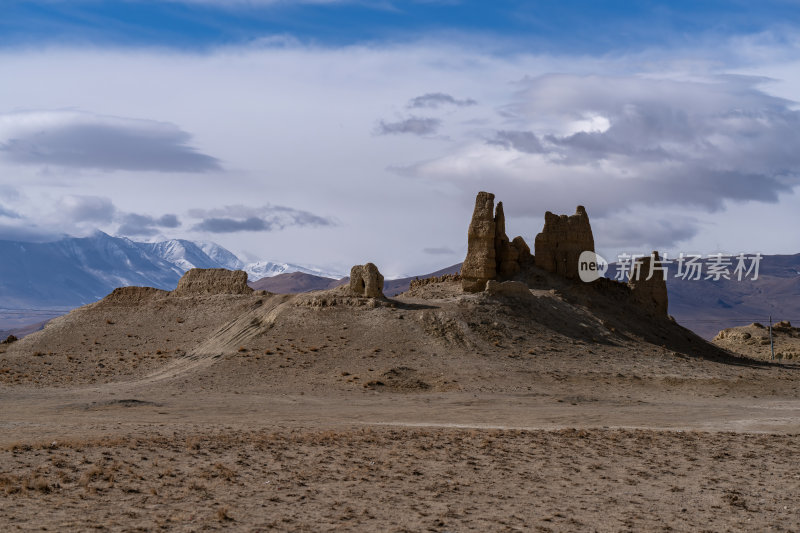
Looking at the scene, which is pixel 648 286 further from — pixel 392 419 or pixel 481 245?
pixel 392 419

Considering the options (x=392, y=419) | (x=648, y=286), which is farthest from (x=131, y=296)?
(x=648, y=286)

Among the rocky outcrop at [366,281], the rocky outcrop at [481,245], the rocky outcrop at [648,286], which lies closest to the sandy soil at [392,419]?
the rocky outcrop at [366,281]

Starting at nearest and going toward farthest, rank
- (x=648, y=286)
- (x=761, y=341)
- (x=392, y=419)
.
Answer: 1. (x=392, y=419)
2. (x=648, y=286)
3. (x=761, y=341)

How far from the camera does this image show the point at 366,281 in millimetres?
48000

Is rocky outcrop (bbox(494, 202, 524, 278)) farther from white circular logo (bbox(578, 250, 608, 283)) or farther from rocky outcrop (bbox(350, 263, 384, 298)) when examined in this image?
rocky outcrop (bbox(350, 263, 384, 298))

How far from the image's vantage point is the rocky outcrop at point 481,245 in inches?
1997

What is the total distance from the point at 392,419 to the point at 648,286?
114 feet

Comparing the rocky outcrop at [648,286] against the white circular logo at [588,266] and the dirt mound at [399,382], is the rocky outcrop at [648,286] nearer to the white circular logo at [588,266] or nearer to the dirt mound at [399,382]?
the white circular logo at [588,266]

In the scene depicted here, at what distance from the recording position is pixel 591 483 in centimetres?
1759

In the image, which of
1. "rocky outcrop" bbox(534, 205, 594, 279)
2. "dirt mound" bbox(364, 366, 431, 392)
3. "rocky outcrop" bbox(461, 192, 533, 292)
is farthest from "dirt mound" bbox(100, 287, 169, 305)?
"rocky outcrop" bbox(534, 205, 594, 279)

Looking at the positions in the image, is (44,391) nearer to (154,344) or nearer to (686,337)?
(154,344)

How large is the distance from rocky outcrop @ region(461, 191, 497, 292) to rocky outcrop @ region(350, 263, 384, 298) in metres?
5.89

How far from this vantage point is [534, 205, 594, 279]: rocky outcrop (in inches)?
2108

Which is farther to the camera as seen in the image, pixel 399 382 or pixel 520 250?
pixel 520 250
